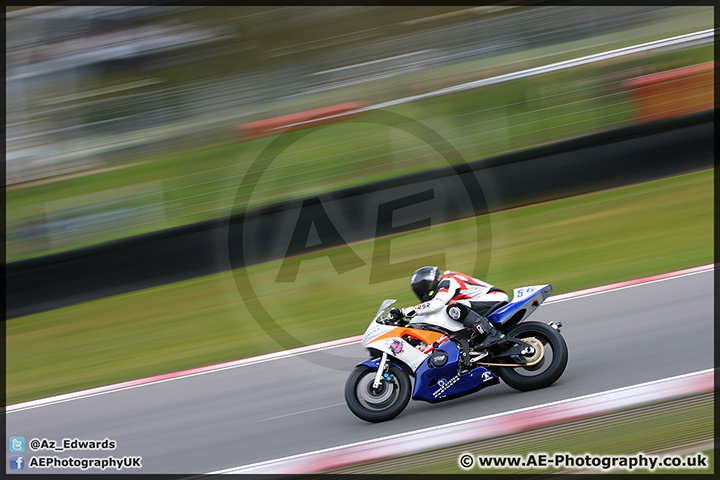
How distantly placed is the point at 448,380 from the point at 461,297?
0.64m

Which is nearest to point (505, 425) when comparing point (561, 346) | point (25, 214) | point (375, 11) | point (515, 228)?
point (561, 346)

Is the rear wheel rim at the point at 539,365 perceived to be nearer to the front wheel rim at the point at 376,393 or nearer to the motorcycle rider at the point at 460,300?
the motorcycle rider at the point at 460,300

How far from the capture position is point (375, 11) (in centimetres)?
1547

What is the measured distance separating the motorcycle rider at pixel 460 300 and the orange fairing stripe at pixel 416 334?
5.2 inches

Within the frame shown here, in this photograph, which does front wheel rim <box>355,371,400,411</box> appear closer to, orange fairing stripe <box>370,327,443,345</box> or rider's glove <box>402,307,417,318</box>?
orange fairing stripe <box>370,327,443,345</box>

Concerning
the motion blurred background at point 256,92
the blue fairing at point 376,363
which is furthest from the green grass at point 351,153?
the blue fairing at point 376,363

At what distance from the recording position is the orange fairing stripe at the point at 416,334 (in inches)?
205

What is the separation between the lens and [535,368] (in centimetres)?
512

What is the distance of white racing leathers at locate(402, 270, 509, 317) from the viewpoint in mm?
5203

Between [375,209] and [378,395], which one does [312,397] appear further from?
[375,209]

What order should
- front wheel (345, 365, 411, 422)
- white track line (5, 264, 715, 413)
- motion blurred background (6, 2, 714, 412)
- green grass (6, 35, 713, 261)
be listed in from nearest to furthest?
front wheel (345, 365, 411, 422), white track line (5, 264, 715, 413), motion blurred background (6, 2, 714, 412), green grass (6, 35, 713, 261)

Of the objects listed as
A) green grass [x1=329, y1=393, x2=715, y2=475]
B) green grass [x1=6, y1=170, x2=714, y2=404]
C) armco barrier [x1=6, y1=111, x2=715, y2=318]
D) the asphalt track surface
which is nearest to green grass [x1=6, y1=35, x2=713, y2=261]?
armco barrier [x1=6, y1=111, x2=715, y2=318]

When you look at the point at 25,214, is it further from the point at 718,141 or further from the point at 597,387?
the point at 718,141

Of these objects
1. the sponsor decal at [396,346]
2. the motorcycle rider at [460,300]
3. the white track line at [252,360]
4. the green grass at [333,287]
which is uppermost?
the green grass at [333,287]
